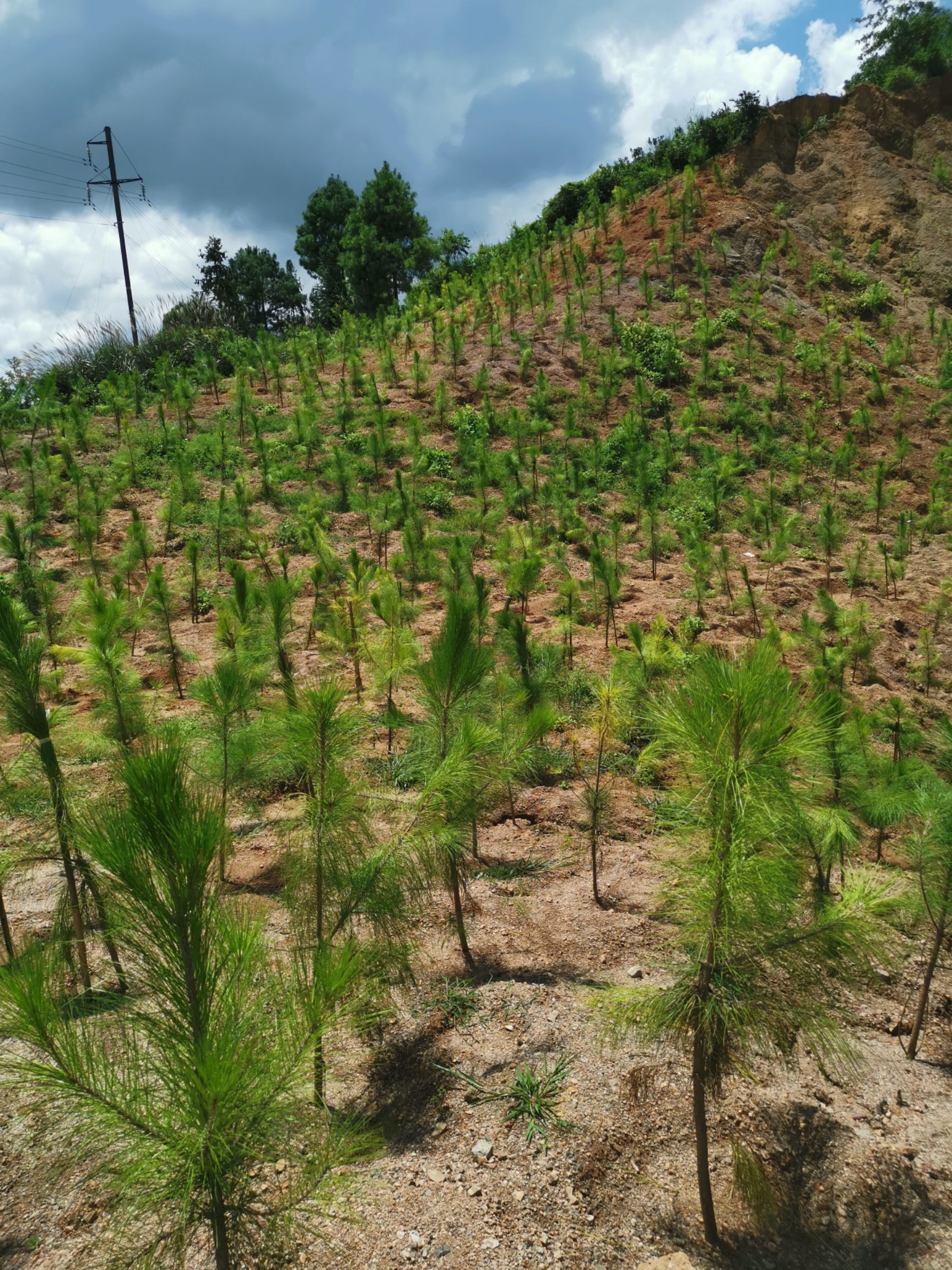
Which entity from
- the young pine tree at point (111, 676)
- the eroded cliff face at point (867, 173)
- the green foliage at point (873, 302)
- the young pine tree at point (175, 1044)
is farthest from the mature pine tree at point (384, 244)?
the young pine tree at point (175, 1044)

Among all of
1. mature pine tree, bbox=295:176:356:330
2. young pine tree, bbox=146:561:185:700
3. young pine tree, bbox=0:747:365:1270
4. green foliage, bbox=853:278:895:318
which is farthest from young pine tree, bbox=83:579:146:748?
mature pine tree, bbox=295:176:356:330

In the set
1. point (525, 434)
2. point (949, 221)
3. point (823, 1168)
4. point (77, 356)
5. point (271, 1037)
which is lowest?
point (823, 1168)

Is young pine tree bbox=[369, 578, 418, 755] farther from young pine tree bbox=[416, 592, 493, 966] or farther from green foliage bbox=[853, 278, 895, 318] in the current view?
green foliage bbox=[853, 278, 895, 318]

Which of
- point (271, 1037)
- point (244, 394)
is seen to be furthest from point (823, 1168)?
point (244, 394)

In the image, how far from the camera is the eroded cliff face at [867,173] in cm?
2059

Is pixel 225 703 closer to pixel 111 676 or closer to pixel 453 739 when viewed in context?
pixel 111 676

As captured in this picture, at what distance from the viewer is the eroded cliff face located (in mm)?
20594

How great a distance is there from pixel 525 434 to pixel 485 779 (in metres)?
11.7

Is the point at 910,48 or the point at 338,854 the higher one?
the point at 910,48

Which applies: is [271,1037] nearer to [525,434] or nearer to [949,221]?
[525,434]

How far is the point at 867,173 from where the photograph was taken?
2122 centimetres

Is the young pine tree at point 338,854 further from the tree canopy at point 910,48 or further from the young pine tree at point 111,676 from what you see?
the tree canopy at point 910,48

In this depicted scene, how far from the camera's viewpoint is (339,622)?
733 centimetres

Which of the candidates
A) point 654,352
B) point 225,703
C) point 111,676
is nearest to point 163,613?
point 111,676
